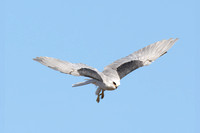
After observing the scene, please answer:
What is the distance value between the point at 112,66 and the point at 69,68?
14.0 feet

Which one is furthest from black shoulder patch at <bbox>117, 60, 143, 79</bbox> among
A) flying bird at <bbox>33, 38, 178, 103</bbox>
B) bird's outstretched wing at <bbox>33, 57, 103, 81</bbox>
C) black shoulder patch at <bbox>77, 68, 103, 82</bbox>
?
black shoulder patch at <bbox>77, 68, 103, 82</bbox>

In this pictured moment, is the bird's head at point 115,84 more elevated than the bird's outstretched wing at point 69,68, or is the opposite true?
the bird's outstretched wing at point 69,68

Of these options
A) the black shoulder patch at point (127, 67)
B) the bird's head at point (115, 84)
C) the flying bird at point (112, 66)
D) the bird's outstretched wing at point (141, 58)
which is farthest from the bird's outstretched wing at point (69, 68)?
the bird's outstretched wing at point (141, 58)

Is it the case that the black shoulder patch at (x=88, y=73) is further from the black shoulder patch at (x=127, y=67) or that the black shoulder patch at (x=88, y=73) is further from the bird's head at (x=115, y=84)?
the black shoulder patch at (x=127, y=67)

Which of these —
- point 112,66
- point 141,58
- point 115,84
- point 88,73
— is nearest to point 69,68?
point 88,73

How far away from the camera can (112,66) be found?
102ft

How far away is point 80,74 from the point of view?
27.2 meters

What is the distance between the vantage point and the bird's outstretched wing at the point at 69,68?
27.1m

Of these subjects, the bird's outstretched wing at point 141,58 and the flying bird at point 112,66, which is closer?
the flying bird at point 112,66

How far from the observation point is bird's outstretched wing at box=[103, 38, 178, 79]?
3061 cm

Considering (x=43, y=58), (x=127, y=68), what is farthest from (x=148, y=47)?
(x=43, y=58)

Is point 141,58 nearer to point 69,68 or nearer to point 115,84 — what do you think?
point 115,84

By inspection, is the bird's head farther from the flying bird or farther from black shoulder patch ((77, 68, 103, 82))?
black shoulder patch ((77, 68, 103, 82))

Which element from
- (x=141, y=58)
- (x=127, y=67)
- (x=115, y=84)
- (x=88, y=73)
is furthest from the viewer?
(x=141, y=58)
